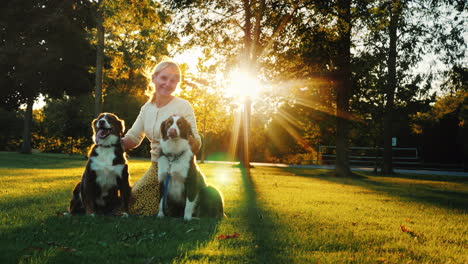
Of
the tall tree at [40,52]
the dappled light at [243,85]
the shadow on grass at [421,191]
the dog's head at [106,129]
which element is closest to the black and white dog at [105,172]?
the dog's head at [106,129]

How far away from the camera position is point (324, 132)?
78.9 feet

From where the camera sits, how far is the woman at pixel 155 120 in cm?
606

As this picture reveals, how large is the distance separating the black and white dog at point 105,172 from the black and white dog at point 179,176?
522 millimetres

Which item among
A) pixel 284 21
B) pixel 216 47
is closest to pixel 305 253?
pixel 284 21

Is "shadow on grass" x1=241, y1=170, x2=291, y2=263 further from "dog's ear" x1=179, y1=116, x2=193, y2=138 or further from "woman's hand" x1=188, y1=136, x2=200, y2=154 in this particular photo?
"dog's ear" x1=179, y1=116, x2=193, y2=138

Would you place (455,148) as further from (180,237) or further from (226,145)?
(180,237)

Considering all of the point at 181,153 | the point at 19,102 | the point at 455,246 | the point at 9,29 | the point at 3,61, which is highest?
the point at 9,29

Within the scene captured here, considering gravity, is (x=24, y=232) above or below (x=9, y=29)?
below

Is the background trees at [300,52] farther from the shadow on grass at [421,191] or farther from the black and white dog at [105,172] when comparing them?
the black and white dog at [105,172]

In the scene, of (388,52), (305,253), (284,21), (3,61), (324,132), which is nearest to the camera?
(305,253)

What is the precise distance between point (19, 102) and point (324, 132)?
26785 mm

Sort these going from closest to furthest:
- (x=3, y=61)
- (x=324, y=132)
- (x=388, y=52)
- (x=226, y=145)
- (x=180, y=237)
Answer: (x=180, y=237)
(x=388, y=52)
(x=324, y=132)
(x=3, y=61)
(x=226, y=145)

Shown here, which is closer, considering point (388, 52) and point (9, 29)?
point (388, 52)

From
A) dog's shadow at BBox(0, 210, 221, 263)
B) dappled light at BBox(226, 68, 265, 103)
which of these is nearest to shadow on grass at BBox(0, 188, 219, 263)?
dog's shadow at BBox(0, 210, 221, 263)
